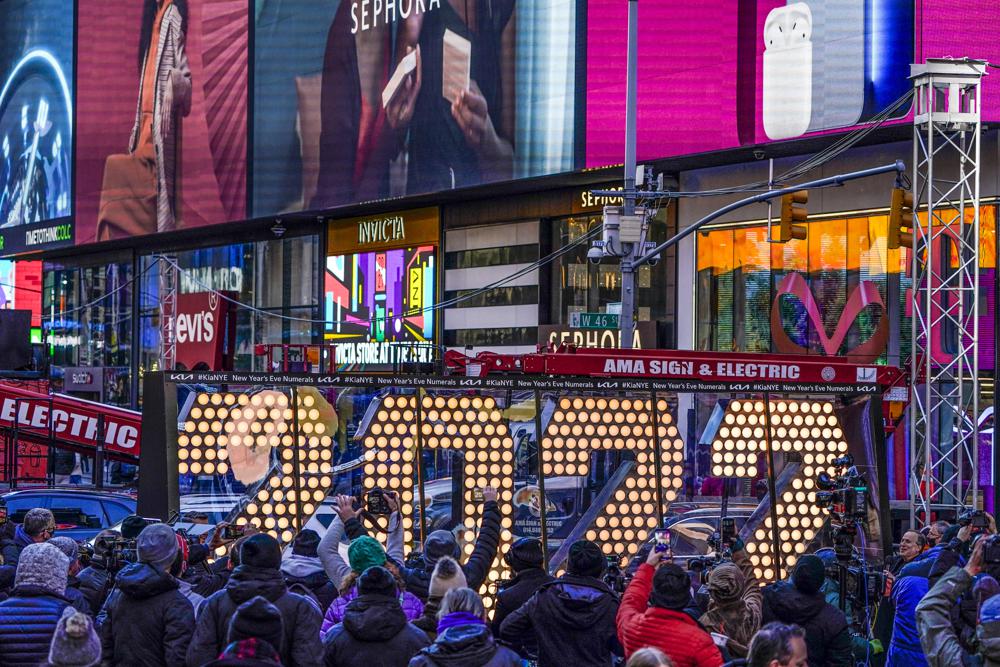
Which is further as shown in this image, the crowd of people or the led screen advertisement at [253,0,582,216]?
the led screen advertisement at [253,0,582,216]

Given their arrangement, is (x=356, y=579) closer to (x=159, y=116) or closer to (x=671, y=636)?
(x=671, y=636)

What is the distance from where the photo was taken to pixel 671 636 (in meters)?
7.44

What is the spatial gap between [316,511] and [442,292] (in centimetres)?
2855

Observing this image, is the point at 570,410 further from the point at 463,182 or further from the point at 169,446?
the point at 463,182

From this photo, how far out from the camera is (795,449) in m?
15.7

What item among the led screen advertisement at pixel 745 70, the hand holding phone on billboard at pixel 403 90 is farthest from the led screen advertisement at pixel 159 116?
the led screen advertisement at pixel 745 70

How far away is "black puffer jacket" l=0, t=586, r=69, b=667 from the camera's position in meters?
7.20

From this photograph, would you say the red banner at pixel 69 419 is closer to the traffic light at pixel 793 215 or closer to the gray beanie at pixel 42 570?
the traffic light at pixel 793 215

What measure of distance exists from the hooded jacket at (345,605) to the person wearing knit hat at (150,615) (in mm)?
941

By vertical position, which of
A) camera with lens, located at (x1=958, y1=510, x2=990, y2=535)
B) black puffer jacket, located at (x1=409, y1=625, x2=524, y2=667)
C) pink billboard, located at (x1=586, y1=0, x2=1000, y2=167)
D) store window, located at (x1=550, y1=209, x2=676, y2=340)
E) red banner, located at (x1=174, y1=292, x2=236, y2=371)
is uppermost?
pink billboard, located at (x1=586, y1=0, x2=1000, y2=167)

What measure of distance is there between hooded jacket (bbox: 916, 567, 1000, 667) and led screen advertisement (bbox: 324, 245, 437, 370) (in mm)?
33828

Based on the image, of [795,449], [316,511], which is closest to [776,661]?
[316,511]

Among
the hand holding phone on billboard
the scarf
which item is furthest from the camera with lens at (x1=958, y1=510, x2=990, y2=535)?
the hand holding phone on billboard

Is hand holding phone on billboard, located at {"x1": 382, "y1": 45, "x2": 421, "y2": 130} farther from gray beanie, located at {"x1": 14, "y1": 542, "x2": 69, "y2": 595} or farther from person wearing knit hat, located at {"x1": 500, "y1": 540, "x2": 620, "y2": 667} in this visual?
gray beanie, located at {"x1": 14, "y1": 542, "x2": 69, "y2": 595}
